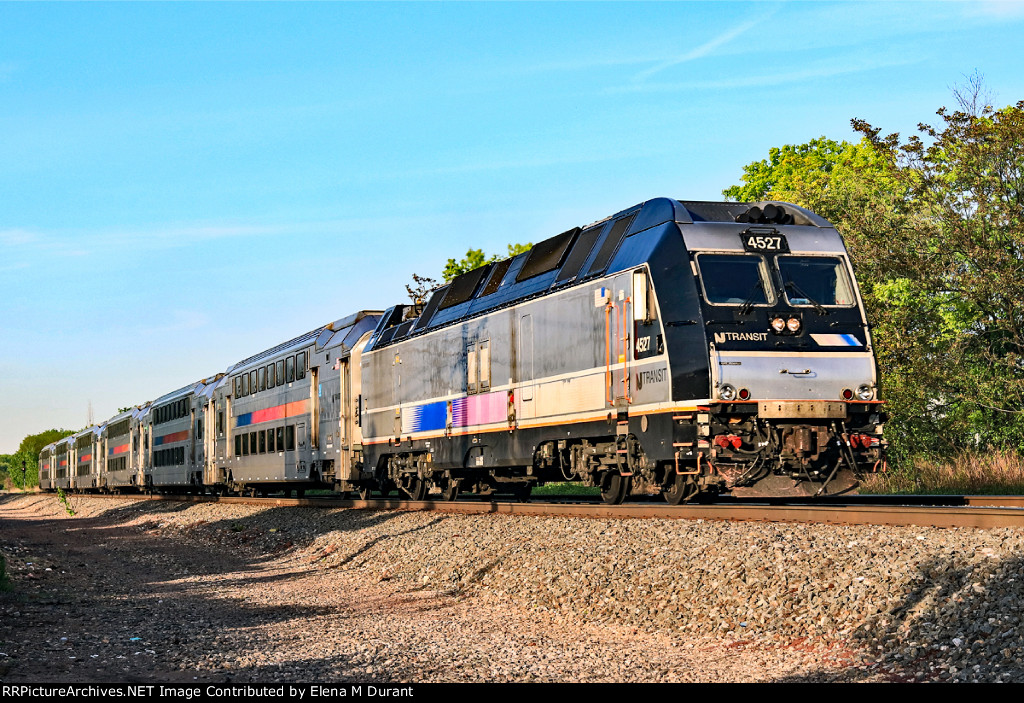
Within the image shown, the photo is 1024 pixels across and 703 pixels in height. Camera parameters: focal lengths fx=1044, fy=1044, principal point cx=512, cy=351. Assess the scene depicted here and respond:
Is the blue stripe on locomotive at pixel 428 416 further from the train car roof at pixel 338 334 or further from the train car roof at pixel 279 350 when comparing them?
the train car roof at pixel 279 350

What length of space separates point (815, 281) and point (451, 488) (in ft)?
32.2

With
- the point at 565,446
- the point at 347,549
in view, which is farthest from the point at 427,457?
the point at 565,446

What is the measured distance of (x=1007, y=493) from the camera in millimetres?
17797

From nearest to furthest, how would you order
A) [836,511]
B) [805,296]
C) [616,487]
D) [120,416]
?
[836,511] < [805,296] < [616,487] < [120,416]

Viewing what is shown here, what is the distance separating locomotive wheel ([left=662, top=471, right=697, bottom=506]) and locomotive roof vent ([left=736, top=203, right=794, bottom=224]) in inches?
149

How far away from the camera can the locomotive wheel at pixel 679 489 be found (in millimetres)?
14523

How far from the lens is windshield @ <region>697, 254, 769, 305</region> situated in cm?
1381

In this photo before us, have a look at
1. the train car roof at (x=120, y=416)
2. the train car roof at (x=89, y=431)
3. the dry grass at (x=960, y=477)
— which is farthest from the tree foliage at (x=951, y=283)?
the train car roof at (x=89, y=431)

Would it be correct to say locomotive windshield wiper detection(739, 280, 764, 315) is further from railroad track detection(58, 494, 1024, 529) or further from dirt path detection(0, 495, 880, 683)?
dirt path detection(0, 495, 880, 683)

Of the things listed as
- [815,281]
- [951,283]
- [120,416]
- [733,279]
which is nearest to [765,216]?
[815,281]

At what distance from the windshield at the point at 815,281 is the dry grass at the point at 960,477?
4.41 m

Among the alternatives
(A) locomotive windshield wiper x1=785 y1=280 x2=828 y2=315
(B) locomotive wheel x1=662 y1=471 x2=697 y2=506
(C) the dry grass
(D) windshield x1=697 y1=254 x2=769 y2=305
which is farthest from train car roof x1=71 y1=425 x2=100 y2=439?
(A) locomotive windshield wiper x1=785 y1=280 x2=828 y2=315

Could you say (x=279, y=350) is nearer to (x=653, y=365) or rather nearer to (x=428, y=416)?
(x=428, y=416)

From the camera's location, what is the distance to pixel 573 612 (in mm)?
10883
